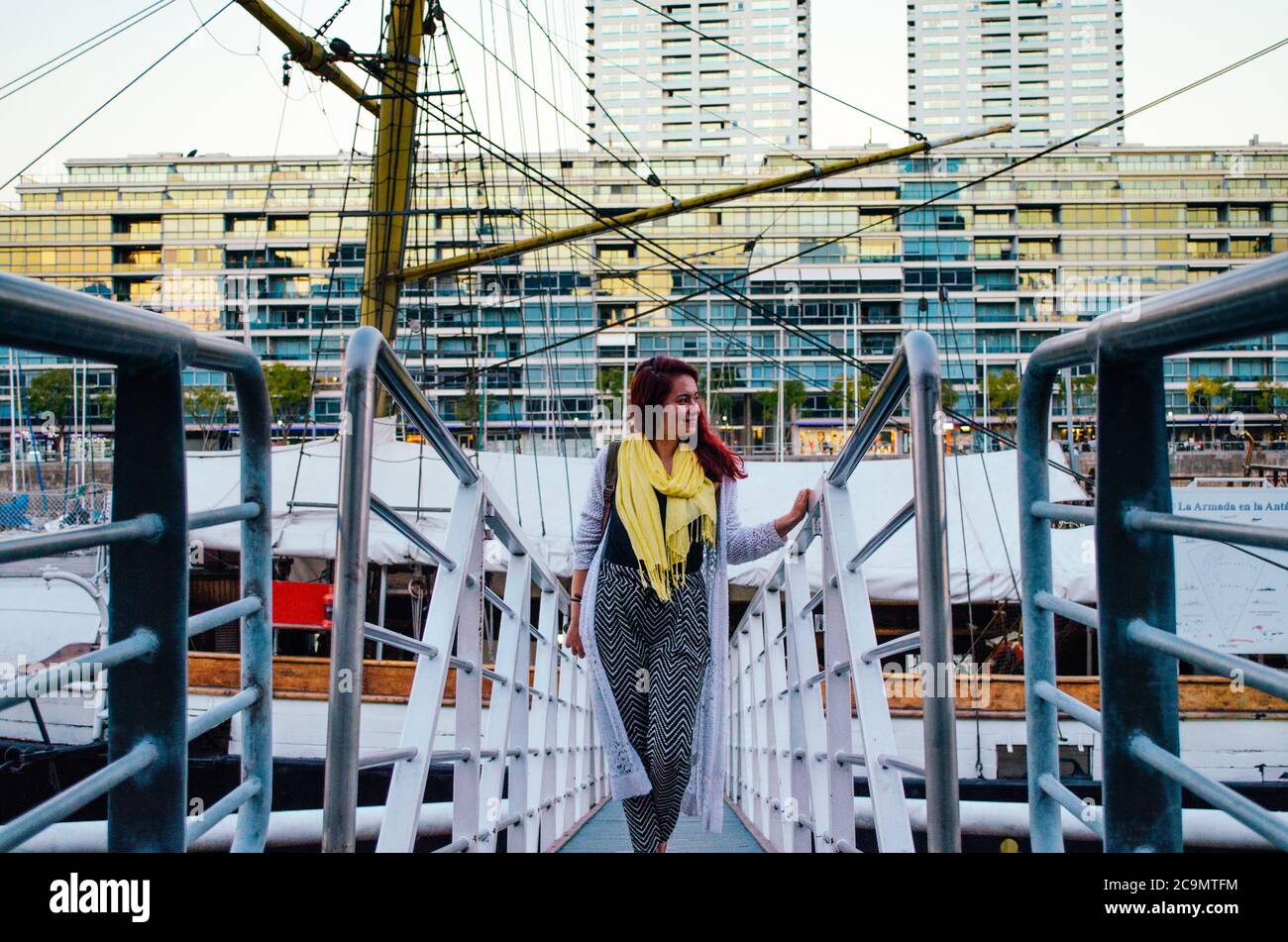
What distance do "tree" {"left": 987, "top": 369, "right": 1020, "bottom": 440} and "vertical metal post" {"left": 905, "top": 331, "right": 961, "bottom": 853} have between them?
39.3m

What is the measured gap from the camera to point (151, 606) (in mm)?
1214

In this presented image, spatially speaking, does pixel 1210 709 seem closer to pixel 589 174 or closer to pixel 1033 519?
pixel 1033 519

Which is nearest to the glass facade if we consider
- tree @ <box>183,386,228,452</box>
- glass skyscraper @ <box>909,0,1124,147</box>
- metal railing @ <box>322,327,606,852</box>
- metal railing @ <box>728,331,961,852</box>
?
tree @ <box>183,386,228,452</box>

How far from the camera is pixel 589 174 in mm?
49875

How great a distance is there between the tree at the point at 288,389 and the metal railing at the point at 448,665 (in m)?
34.1

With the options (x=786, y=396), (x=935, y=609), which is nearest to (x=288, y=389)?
(x=786, y=396)

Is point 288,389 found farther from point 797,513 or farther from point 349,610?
point 349,610

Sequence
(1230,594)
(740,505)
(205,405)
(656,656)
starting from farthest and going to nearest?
(205,405), (740,505), (1230,594), (656,656)

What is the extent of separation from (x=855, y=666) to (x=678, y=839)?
1.75 metres

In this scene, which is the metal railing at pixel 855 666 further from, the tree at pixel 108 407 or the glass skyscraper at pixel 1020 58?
the glass skyscraper at pixel 1020 58

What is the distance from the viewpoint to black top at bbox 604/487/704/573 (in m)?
2.53

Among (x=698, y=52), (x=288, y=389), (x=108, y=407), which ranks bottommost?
(x=108, y=407)

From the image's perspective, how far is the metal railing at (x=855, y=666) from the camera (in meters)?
1.49
